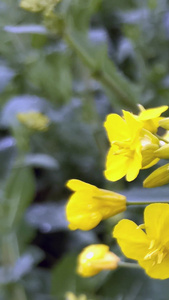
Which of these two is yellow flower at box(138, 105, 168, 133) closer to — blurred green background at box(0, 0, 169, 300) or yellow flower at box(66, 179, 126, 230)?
yellow flower at box(66, 179, 126, 230)

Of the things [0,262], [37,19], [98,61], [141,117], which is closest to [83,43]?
[98,61]

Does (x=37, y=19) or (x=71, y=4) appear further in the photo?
(x=37, y=19)

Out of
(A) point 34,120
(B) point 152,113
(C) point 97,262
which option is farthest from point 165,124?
(A) point 34,120

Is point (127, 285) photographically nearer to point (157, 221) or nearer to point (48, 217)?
point (48, 217)

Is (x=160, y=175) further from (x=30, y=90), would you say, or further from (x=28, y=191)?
(x=30, y=90)

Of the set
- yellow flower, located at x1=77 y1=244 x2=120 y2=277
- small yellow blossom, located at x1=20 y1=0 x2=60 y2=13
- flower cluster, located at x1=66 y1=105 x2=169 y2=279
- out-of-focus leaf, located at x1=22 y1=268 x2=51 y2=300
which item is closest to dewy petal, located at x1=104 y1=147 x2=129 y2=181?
flower cluster, located at x1=66 y1=105 x2=169 y2=279

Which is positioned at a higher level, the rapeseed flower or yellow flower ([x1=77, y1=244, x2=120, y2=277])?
the rapeseed flower
